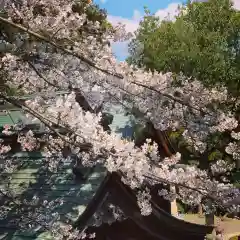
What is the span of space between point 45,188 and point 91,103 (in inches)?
46.9

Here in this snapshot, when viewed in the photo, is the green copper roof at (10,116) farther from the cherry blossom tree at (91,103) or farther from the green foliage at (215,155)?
the green foliage at (215,155)

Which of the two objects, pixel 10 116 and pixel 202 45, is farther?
pixel 202 45

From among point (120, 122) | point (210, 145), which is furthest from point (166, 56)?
point (120, 122)

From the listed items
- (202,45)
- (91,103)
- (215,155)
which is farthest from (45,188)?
(202,45)

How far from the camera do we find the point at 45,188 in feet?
14.7

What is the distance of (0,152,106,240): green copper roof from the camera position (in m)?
3.89

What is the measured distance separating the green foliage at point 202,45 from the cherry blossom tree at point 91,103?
14.4 metres

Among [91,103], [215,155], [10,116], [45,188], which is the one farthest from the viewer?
[215,155]

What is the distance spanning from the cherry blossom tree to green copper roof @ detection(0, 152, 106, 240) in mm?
114

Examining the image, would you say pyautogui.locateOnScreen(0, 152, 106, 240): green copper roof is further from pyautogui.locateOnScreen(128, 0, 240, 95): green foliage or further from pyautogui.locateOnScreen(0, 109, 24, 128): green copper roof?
pyautogui.locateOnScreen(128, 0, 240, 95): green foliage

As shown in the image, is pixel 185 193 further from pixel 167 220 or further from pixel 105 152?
pixel 105 152

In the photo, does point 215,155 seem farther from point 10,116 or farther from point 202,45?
point 10,116

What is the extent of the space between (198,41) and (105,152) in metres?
18.8

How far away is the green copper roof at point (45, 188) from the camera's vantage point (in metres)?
3.89
